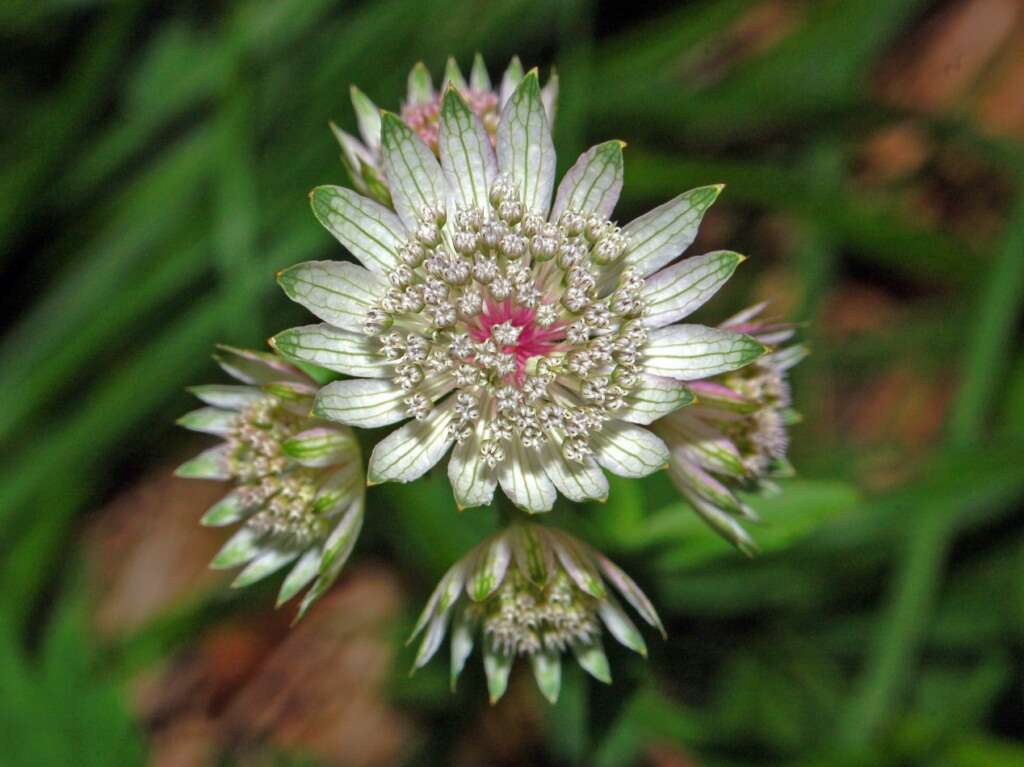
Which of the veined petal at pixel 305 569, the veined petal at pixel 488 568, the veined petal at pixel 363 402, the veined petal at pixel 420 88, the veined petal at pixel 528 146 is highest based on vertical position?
the veined petal at pixel 420 88

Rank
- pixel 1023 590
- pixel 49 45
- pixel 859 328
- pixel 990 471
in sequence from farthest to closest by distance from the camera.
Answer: pixel 859 328, pixel 49 45, pixel 1023 590, pixel 990 471

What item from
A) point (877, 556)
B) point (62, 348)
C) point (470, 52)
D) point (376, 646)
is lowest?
point (877, 556)

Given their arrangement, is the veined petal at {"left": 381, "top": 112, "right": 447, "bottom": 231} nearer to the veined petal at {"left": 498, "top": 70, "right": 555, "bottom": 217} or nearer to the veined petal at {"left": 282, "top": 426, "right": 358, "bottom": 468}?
the veined petal at {"left": 498, "top": 70, "right": 555, "bottom": 217}

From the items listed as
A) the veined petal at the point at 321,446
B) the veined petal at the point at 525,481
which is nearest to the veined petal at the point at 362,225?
the veined petal at the point at 321,446

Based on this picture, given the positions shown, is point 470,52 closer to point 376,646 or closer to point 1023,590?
point 376,646

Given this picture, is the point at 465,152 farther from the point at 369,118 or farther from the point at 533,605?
the point at 533,605

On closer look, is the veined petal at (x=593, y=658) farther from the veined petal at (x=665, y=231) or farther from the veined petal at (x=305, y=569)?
the veined petal at (x=665, y=231)

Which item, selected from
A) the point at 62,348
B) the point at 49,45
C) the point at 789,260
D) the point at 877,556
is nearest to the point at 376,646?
the point at 62,348
